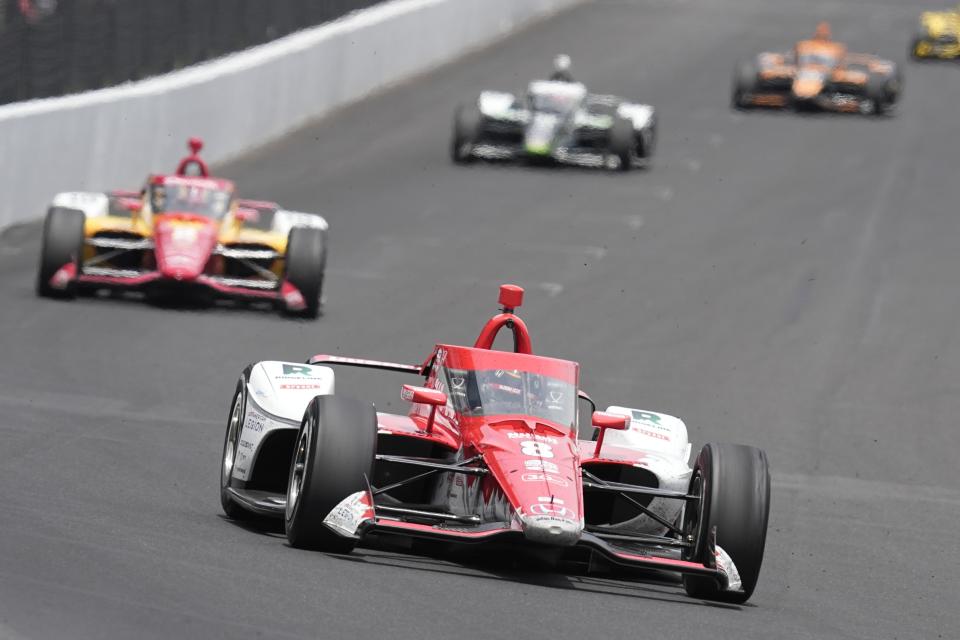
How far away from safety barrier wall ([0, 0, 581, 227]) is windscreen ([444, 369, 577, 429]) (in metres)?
13.9

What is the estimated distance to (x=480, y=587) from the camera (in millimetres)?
9039

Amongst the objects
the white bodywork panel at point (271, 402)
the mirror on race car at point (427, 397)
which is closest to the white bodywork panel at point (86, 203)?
the white bodywork panel at point (271, 402)

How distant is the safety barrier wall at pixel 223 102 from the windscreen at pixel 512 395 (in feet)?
45.6

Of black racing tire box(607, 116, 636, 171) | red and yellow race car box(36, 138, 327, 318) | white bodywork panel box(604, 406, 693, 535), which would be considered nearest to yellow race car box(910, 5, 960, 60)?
black racing tire box(607, 116, 636, 171)

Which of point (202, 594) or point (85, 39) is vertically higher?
point (85, 39)

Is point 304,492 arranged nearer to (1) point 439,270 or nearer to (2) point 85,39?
(1) point 439,270

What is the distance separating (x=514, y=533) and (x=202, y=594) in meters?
1.69

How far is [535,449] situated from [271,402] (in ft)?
5.82

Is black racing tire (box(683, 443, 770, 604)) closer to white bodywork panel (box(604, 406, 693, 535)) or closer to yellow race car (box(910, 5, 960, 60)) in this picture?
white bodywork panel (box(604, 406, 693, 535))

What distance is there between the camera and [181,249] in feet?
62.2

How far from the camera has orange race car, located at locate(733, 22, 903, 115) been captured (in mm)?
37531

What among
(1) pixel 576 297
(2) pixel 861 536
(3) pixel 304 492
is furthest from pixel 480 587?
(1) pixel 576 297

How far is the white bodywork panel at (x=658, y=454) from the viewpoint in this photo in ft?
34.9

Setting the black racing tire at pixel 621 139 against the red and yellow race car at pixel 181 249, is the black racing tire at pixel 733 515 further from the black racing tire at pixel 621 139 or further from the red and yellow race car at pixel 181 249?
the black racing tire at pixel 621 139
